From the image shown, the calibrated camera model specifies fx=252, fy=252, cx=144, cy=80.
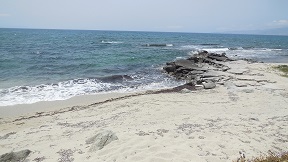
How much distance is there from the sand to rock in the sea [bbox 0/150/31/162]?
152 mm

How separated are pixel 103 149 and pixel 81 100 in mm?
7672

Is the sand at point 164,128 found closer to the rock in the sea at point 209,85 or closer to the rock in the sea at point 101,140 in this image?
the rock in the sea at point 101,140

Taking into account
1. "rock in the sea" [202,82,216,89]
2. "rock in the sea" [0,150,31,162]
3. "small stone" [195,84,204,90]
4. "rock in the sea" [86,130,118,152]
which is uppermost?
"rock in the sea" [86,130,118,152]

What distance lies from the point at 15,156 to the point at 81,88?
1010 cm

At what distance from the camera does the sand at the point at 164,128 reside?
275 inches

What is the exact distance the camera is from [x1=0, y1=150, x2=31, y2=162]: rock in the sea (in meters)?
7.12

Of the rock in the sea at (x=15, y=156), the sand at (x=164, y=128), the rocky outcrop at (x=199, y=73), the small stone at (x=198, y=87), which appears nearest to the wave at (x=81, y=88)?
the rocky outcrop at (x=199, y=73)

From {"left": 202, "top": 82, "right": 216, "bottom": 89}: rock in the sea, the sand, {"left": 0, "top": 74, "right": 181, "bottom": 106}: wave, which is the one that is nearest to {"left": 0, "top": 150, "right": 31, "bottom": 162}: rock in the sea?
the sand

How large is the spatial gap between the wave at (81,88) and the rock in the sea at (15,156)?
22.4 ft

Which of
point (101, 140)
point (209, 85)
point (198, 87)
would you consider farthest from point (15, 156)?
point (209, 85)

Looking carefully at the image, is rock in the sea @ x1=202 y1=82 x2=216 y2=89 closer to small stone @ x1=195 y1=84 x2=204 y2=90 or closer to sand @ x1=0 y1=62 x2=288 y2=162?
small stone @ x1=195 y1=84 x2=204 y2=90

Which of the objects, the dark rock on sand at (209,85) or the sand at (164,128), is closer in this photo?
the sand at (164,128)

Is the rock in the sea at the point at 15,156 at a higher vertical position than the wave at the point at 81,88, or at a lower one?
higher

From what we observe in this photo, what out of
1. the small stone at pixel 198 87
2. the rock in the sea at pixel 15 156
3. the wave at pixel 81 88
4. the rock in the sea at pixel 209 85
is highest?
the rock in the sea at pixel 209 85
